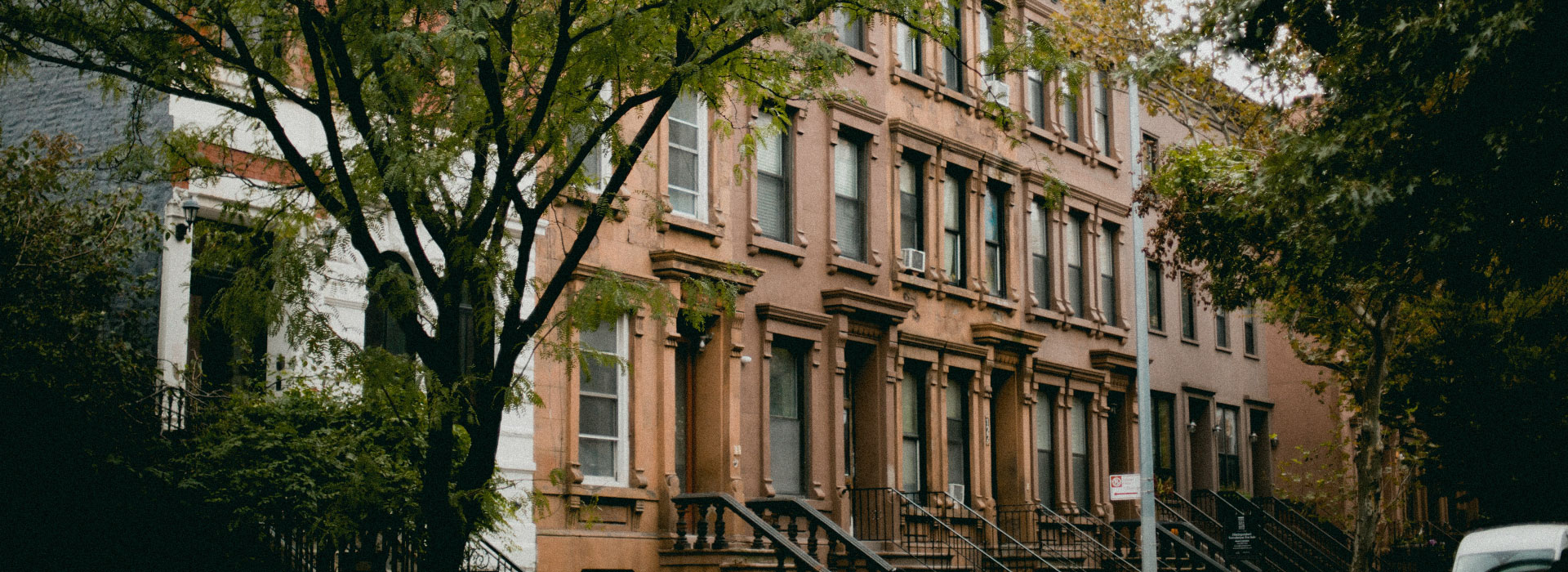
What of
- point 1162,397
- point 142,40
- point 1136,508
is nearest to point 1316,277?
point 142,40

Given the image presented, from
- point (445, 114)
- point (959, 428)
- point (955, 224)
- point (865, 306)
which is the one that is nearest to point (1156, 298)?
point (955, 224)

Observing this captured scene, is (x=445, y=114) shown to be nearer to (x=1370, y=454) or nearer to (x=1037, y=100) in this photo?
(x=1370, y=454)

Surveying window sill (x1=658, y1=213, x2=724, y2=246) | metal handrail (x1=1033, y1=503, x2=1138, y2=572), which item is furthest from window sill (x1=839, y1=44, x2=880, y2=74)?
metal handrail (x1=1033, y1=503, x2=1138, y2=572)

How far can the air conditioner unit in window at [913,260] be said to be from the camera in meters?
25.4

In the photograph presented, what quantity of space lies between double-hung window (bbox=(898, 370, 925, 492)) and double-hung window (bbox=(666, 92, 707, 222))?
544 cm

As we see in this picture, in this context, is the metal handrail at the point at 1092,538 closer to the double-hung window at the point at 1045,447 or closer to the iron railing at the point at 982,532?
the iron railing at the point at 982,532

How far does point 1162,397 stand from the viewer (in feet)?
110

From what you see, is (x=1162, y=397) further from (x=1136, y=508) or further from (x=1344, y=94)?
(x=1344, y=94)

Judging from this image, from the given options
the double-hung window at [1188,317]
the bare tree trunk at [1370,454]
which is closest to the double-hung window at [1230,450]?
the double-hung window at [1188,317]

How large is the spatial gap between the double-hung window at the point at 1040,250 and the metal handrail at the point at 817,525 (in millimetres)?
9420

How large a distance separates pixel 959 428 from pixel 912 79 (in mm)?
5713

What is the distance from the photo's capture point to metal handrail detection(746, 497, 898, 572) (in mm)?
20438

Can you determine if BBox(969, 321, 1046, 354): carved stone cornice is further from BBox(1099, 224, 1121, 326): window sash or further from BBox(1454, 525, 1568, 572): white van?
BBox(1454, 525, 1568, 572): white van

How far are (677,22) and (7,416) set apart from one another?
6.49 meters
